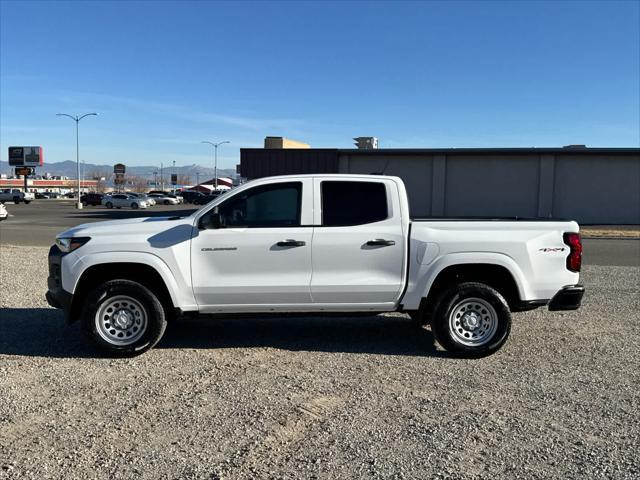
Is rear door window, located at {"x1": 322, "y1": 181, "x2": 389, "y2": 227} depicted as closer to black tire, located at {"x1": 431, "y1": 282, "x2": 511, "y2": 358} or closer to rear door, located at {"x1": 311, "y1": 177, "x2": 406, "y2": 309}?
rear door, located at {"x1": 311, "y1": 177, "x2": 406, "y2": 309}

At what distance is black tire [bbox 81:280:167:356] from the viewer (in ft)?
19.1

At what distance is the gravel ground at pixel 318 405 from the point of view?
3701 mm

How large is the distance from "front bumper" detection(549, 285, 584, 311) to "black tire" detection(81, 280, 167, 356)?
410 centimetres

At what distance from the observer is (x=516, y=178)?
108 feet

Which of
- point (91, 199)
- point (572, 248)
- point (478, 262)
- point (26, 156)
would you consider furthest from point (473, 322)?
point (26, 156)

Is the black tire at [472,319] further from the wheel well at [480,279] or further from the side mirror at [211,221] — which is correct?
the side mirror at [211,221]

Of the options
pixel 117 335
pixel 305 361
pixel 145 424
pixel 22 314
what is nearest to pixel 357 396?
pixel 305 361

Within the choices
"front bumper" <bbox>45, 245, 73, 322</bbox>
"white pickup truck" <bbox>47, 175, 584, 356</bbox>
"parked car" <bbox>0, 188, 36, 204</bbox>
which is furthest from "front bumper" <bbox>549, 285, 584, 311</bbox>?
"parked car" <bbox>0, 188, 36, 204</bbox>

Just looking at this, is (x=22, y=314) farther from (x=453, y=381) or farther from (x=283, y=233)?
(x=453, y=381)

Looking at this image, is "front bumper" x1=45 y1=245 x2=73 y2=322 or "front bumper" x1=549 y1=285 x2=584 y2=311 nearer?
"front bumper" x1=45 y1=245 x2=73 y2=322

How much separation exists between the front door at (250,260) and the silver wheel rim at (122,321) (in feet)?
2.10

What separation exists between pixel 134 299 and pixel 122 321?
28 centimetres

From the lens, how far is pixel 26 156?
93.1 m

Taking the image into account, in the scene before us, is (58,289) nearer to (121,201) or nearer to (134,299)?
(134,299)
